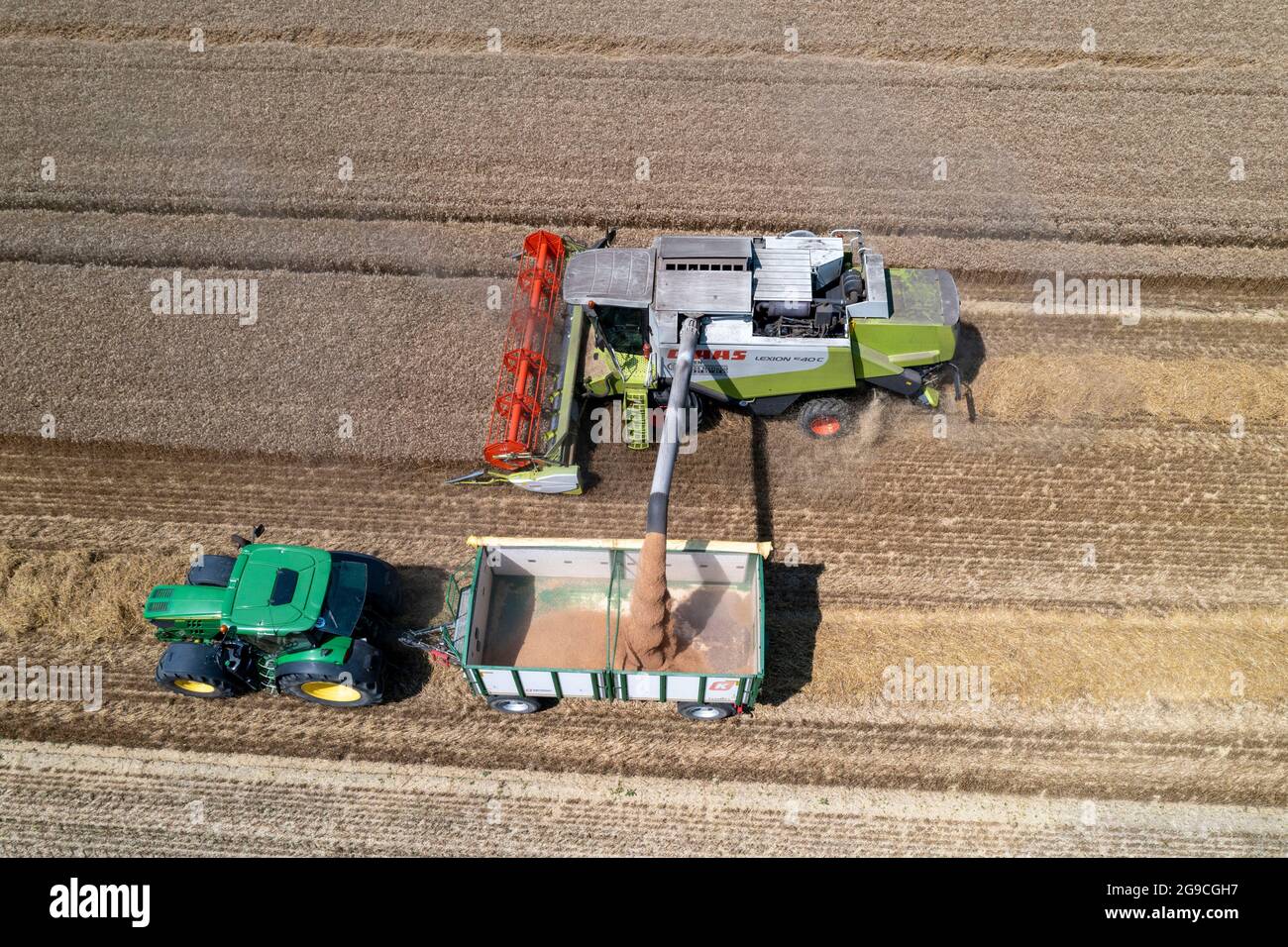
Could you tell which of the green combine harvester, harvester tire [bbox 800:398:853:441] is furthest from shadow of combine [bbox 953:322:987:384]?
harvester tire [bbox 800:398:853:441]

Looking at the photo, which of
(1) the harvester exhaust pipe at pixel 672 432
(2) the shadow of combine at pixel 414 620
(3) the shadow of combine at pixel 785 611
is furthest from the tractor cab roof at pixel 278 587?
(3) the shadow of combine at pixel 785 611

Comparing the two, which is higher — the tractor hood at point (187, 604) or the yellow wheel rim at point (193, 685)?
the tractor hood at point (187, 604)

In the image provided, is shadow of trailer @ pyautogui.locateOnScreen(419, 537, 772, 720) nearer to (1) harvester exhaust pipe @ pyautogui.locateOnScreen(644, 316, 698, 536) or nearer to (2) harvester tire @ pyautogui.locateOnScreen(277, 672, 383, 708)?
(1) harvester exhaust pipe @ pyautogui.locateOnScreen(644, 316, 698, 536)

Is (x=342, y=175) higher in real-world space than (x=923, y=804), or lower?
higher

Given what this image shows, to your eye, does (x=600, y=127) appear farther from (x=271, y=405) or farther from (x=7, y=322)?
(x=7, y=322)

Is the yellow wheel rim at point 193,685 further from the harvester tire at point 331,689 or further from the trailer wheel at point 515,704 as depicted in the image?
the trailer wheel at point 515,704

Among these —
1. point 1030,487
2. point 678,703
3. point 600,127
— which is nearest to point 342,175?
point 600,127
